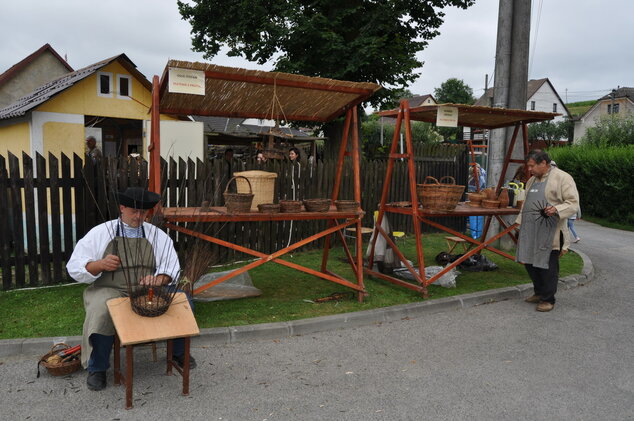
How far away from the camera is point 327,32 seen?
44.3 ft

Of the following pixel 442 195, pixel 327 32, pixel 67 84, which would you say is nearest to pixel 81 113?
pixel 67 84

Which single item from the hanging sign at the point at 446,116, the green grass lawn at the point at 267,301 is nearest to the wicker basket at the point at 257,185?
the green grass lawn at the point at 267,301

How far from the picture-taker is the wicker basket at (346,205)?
5918 millimetres

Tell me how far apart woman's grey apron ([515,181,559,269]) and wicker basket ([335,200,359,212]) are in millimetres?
2167

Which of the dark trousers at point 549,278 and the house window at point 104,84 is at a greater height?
the house window at point 104,84

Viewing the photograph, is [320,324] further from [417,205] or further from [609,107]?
[609,107]

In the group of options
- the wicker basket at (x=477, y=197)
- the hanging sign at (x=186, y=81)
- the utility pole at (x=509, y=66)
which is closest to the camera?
the hanging sign at (x=186, y=81)

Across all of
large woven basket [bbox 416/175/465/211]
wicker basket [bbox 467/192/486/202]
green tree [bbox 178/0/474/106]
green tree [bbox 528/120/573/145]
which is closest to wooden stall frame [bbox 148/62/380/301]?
large woven basket [bbox 416/175/465/211]

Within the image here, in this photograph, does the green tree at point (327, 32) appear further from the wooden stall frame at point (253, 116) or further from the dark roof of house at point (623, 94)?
the dark roof of house at point (623, 94)

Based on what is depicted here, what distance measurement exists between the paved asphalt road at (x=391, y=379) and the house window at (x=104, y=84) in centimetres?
1460

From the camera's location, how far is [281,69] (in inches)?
559

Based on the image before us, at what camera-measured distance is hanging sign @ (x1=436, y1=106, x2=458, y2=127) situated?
20.7ft

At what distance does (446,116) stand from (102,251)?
4508 mm

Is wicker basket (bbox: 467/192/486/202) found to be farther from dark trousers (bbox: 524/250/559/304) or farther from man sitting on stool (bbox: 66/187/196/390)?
man sitting on stool (bbox: 66/187/196/390)
